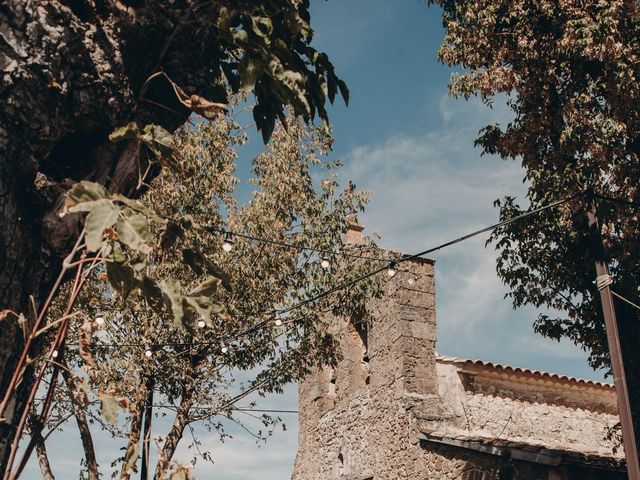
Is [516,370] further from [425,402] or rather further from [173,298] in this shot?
[173,298]

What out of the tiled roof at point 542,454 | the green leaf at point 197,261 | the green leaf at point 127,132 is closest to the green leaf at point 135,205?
the green leaf at point 127,132

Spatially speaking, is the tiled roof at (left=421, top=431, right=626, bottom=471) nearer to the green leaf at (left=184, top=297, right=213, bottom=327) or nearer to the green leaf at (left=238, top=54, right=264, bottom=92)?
the green leaf at (left=238, top=54, right=264, bottom=92)

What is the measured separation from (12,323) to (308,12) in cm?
208

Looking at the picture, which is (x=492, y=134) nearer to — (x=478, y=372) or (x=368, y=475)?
(x=478, y=372)

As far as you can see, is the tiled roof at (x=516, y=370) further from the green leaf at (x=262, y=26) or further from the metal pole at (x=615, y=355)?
the green leaf at (x=262, y=26)

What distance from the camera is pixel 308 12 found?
3.24 m

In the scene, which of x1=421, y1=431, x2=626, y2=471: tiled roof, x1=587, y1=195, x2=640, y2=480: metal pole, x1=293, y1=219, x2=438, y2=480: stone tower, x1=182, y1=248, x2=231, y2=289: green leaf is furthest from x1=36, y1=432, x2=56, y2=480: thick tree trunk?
x1=182, y1=248, x2=231, y2=289: green leaf

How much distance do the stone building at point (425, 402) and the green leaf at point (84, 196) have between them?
29.5 feet

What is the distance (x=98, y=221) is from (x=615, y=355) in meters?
6.65

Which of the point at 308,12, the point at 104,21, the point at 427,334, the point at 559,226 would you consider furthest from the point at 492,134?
the point at 104,21

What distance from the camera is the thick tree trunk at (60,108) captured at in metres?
2.09

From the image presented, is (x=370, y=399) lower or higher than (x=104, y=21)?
higher

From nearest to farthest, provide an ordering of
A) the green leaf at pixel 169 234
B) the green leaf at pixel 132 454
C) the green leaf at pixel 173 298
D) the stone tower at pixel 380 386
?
1. the green leaf at pixel 173 298
2. the green leaf at pixel 132 454
3. the green leaf at pixel 169 234
4. the stone tower at pixel 380 386

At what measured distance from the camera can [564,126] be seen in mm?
8227
